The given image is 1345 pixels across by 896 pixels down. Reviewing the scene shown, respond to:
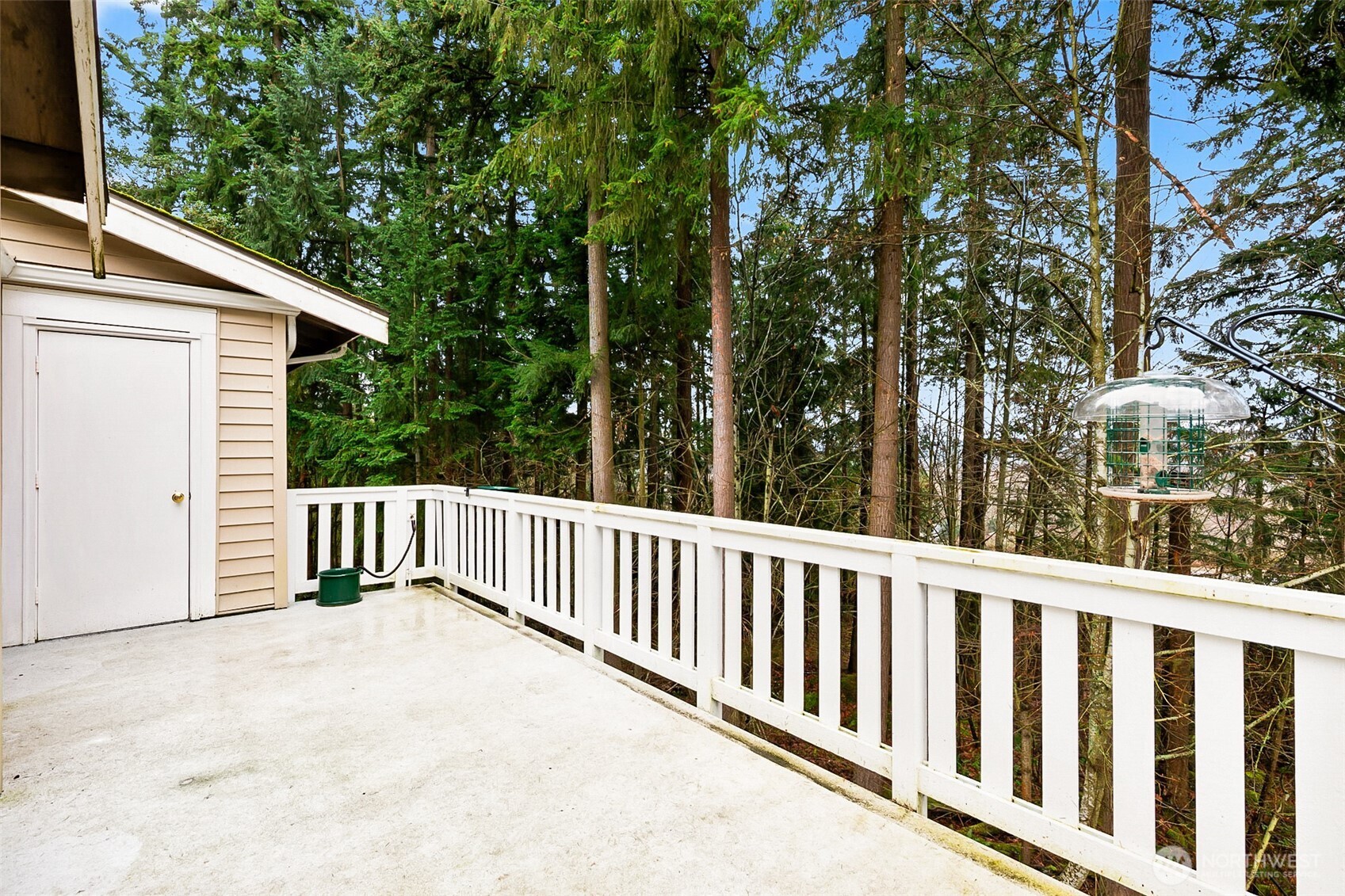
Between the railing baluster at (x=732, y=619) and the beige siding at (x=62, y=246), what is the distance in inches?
168

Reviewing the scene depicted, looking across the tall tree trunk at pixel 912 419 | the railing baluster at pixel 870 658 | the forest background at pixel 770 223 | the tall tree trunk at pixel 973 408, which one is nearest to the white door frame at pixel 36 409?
the forest background at pixel 770 223

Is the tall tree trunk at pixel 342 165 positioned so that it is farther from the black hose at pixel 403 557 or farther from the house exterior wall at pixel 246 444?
the black hose at pixel 403 557

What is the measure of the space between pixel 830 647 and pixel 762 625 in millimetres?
330

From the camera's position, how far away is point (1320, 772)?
1.31 m

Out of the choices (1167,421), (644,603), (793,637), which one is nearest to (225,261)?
(644,603)

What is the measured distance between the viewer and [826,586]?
7.50 feet

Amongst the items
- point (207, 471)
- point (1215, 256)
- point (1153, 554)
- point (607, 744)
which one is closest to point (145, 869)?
point (607, 744)

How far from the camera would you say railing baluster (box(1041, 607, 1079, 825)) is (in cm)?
167

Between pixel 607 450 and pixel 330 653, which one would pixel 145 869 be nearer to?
pixel 330 653

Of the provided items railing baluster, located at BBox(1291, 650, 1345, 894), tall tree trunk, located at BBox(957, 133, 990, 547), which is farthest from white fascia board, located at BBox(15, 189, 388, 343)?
railing baluster, located at BBox(1291, 650, 1345, 894)

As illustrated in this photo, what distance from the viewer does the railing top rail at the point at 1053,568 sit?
1.33 m

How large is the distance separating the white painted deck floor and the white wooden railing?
0.19m

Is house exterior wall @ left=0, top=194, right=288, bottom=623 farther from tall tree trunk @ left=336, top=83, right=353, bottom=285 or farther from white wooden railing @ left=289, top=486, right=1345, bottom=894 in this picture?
tall tree trunk @ left=336, top=83, right=353, bottom=285

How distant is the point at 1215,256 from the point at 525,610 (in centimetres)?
524
